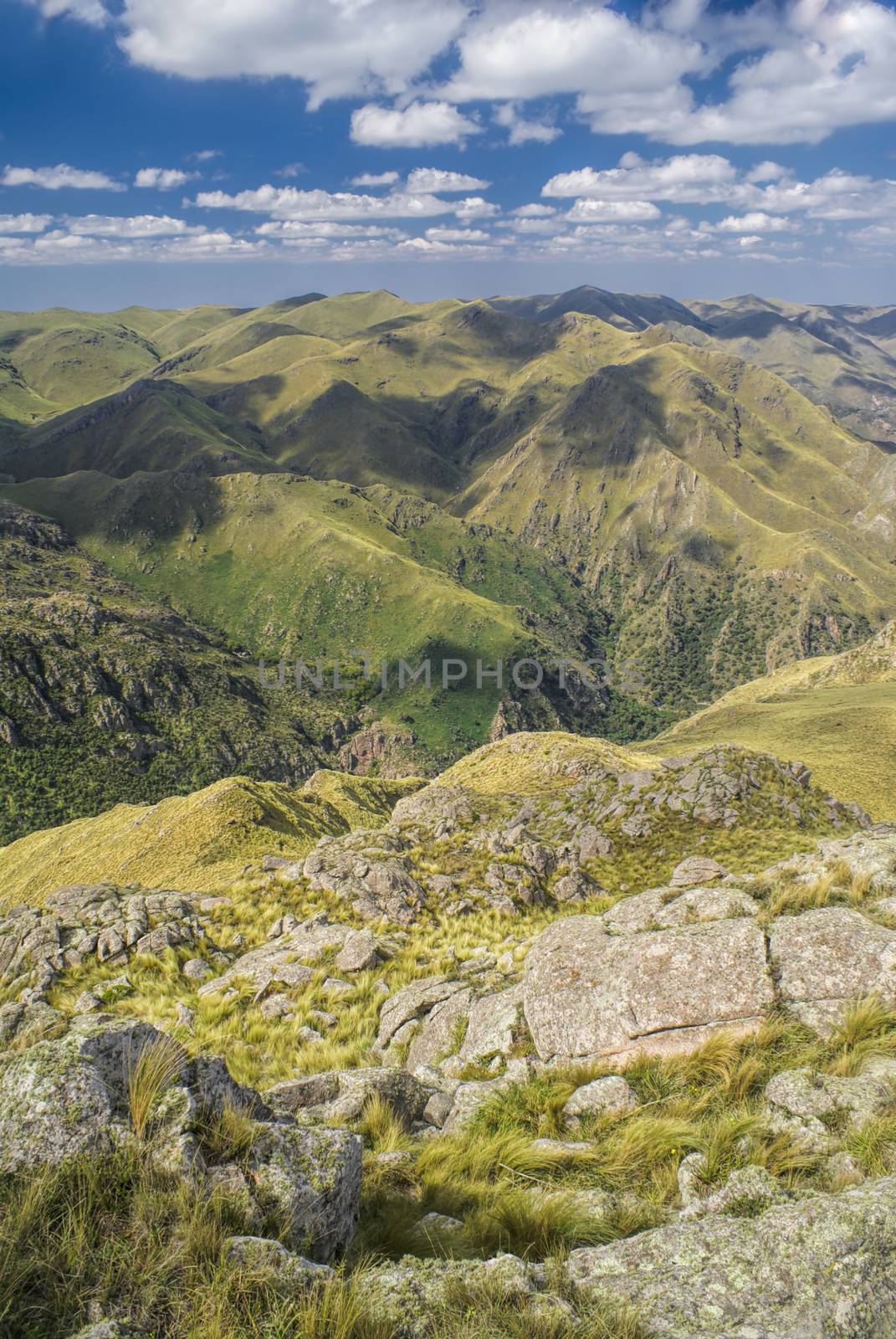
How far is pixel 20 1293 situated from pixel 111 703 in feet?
678

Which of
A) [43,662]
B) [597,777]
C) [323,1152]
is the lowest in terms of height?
[43,662]

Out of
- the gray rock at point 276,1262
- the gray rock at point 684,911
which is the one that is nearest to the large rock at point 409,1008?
the gray rock at point 684,911

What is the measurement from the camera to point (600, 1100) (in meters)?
9.78

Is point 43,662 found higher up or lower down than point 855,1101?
lower down

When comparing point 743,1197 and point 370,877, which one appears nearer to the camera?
point 743,1197

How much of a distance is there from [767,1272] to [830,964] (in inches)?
264

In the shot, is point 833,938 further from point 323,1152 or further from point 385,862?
point 385,862

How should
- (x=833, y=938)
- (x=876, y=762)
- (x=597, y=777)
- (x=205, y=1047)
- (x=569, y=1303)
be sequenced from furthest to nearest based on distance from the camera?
(x=876, y=762)
(x=597, y=777)
(x=205, y=1047)
(x=833, y=938)
(x=569, y=1303)

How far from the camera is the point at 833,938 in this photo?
442 inches

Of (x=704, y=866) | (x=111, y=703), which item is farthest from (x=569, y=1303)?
(x=111, y=703)

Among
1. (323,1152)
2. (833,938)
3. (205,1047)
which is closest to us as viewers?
(323,1152)

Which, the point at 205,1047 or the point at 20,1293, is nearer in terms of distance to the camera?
the point at 20,1293

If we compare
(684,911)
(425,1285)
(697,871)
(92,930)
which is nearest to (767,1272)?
(425,1285)

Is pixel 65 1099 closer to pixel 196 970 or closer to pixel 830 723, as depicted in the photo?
pixel 196 970
